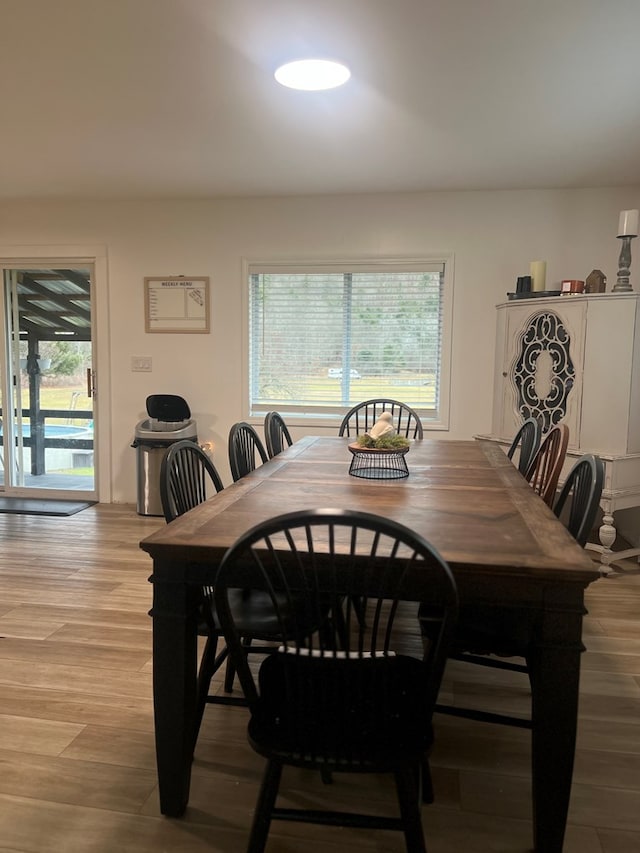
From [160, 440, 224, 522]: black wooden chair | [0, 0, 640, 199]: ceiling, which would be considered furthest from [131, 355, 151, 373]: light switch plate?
[160, 440, 224, 522]: black wooden chair

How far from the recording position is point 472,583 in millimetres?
1363

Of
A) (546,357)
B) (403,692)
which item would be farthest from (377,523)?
(546,357)

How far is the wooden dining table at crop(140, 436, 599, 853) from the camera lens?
4.41ft

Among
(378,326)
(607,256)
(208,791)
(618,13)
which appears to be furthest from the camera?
(378,326)

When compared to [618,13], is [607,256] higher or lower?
lower

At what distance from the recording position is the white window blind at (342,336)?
4430 mm

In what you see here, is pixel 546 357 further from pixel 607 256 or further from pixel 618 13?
pixel 618 13

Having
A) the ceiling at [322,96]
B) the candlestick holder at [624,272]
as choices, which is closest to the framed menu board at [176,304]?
the ceiling at [322,96]

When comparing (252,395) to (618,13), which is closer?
(618,13)

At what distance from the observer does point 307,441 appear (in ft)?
10.7

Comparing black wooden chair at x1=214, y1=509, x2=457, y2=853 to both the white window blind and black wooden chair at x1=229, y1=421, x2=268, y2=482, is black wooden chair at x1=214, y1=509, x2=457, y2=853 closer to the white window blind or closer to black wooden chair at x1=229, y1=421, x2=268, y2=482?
black wooden chair at x1=229, y1=421, x2=268, y2=482

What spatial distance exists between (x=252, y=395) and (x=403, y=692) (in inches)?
136

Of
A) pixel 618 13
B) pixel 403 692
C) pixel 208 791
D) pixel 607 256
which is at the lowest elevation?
pixel 208 791

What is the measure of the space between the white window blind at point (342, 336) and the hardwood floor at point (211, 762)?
7.08 ft
